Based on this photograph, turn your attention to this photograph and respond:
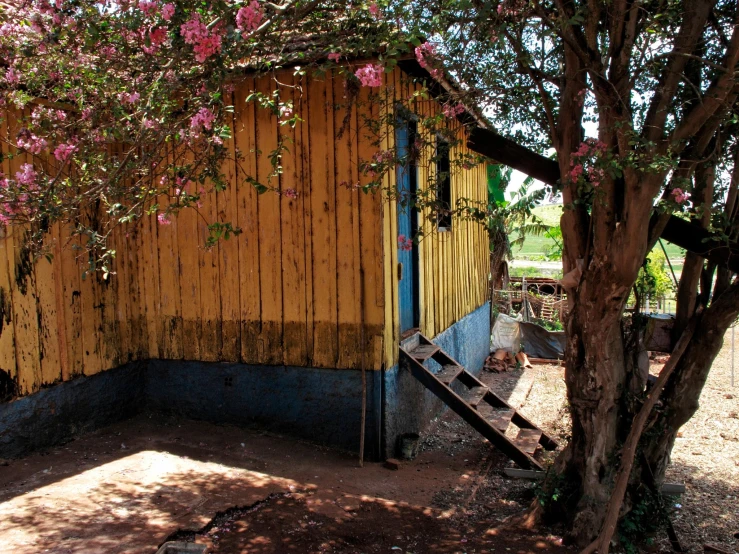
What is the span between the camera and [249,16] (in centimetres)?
389

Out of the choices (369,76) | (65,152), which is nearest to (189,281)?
(65,152)

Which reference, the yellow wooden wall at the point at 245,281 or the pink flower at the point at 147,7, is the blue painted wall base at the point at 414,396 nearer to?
the yellow wooden wall at the point at 245,281

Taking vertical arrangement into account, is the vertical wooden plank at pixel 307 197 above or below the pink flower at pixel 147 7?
below

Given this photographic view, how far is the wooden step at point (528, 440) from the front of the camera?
622 cm

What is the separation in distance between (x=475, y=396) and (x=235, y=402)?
2592 mm

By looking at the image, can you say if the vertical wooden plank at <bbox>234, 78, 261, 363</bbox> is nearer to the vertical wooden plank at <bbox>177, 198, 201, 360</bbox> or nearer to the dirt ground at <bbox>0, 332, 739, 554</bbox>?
the vertical wooden plank at <bbox>177, 198, 201, 360</bbox>

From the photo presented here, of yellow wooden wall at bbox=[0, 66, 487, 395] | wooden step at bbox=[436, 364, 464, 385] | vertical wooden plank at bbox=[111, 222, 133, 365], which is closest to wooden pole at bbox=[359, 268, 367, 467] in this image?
yellow wooden wall at bbox=[0, 66, 487, 395]

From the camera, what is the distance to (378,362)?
615 cm

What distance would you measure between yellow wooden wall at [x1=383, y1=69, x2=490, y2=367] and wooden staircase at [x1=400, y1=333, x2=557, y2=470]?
0.34 m

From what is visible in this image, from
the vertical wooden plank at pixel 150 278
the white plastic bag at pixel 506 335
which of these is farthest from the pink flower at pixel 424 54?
the white plastic bag at pixel 506 335

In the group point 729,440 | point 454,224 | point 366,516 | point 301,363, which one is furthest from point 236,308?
point 729,440

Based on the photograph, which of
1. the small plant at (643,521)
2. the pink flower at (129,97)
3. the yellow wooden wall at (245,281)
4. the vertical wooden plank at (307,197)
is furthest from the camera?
the vertical wooden plank at (307,197)

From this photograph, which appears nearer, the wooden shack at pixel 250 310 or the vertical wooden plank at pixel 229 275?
the wooden shack at pixel 250 310

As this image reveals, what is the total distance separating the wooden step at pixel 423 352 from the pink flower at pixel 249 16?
389 centimetres
